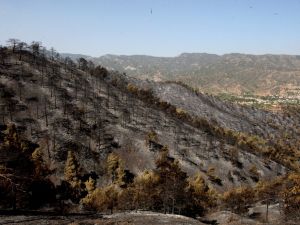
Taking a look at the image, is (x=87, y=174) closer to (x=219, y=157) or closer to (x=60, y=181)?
(x=60, y=181)

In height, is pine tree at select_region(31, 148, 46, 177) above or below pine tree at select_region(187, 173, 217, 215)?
above

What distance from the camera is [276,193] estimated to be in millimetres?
114812

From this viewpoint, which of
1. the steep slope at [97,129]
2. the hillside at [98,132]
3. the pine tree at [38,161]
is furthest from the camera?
the steep slope at [97,129]

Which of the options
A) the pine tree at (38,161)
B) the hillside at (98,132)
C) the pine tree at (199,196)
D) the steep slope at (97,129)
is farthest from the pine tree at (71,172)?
the pine tree at (199,196)

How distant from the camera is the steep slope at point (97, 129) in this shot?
5581 inches

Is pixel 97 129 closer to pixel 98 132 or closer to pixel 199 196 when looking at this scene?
pixel 98 132

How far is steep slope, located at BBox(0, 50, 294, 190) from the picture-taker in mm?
141750

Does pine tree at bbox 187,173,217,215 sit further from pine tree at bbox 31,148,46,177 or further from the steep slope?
pine tree at bbox 31,148,46,177

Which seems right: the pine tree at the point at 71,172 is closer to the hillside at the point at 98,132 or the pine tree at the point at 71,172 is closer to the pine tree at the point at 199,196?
the hillside at the point at 98,132

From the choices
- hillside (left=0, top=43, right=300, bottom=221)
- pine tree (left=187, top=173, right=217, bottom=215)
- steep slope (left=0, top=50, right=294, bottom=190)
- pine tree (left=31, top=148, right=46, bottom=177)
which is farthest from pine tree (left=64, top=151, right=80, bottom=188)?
pine tree (left=187, top=173, right=217, bottom=215)

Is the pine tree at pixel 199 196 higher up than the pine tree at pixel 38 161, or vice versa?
the pine tree at pixel 38 161

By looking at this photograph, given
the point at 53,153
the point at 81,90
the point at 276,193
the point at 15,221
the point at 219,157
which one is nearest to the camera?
the point at 15,221

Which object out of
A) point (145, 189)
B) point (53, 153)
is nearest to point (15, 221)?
point (145, 189)

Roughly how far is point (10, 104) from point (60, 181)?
43.9 m
